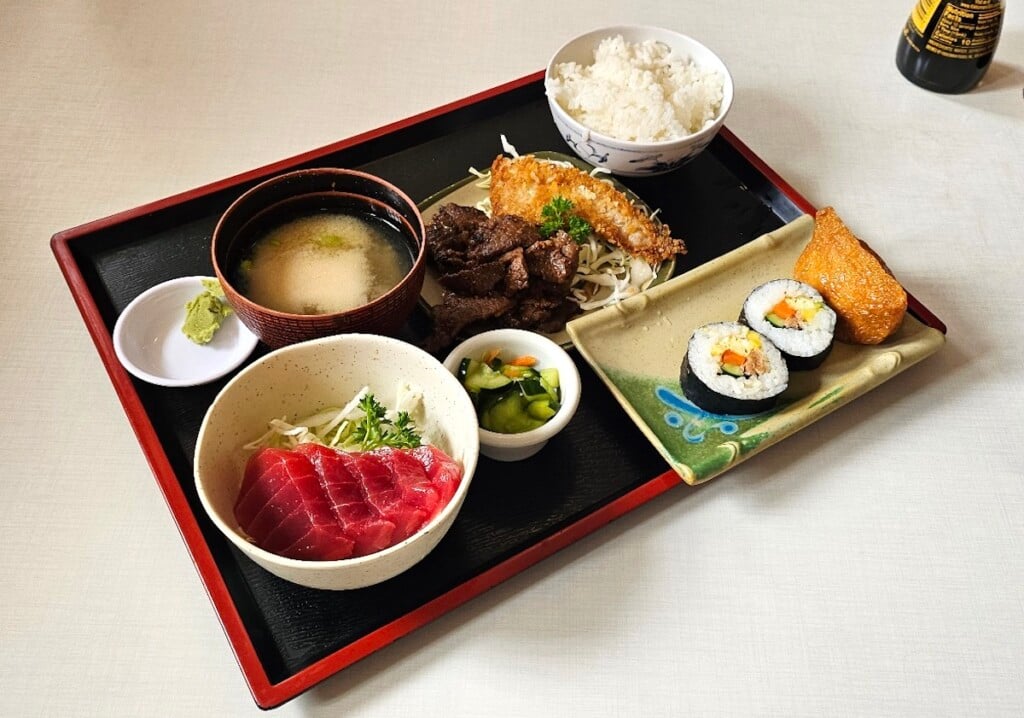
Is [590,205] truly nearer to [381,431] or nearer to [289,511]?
[381,431]

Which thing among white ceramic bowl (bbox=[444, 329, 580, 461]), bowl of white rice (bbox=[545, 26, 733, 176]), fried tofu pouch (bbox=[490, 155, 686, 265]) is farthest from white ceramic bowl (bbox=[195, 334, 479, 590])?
bowl of white rice (bbox=[545, 26, 733, 176])

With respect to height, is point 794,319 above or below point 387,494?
below

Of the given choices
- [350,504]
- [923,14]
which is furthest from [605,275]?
[923,14]

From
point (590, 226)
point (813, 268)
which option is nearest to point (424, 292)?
point (590, 226)

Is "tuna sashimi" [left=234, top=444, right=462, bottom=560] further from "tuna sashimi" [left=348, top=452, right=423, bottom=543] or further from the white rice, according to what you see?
A: the white rice

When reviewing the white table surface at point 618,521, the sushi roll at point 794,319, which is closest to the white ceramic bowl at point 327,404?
the white table surface at point 618,521

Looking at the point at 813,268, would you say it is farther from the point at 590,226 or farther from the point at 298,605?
the point at 298,605
